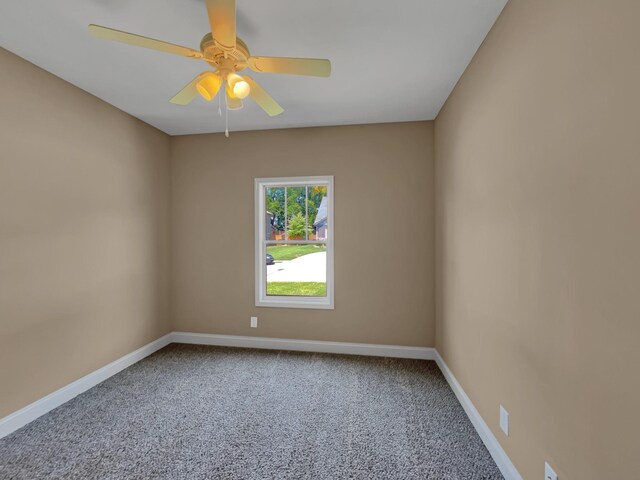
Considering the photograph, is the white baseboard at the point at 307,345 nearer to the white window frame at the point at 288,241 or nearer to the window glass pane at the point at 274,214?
the white window frame at the point at 288,241

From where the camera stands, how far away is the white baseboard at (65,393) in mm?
2123

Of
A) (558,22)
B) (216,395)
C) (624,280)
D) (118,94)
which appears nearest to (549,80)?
(558,22)

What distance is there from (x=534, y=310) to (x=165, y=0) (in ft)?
8.12

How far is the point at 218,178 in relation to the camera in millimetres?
3785

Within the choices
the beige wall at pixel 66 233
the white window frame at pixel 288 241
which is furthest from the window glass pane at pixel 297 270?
the beige wall at pixel 66 233

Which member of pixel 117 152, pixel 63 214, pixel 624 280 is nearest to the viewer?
pixel 624 280

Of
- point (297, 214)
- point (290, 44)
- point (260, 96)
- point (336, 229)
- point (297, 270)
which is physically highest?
point (290, 44)

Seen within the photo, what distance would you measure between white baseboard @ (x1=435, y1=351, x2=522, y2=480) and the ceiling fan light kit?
2396 millimetres

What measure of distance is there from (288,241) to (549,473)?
3.03 m

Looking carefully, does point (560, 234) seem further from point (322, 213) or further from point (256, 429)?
point (322, 213)

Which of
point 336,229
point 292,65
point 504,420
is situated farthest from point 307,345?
point 292,65

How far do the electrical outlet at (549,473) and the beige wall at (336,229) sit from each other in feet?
6.72

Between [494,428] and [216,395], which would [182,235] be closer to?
[216,395]

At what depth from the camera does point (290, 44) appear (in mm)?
2035
